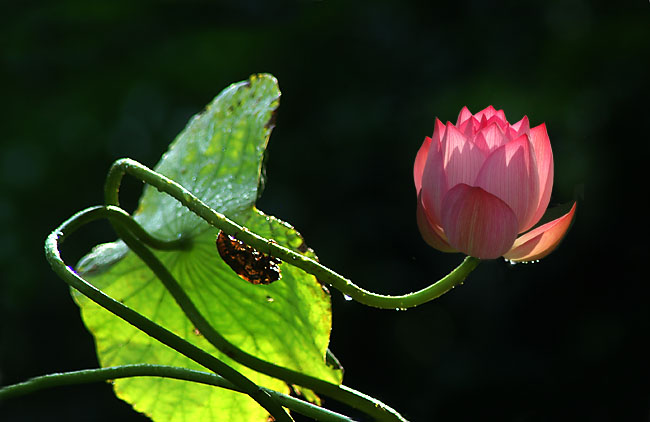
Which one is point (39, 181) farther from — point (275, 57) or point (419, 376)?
point (419, 376)

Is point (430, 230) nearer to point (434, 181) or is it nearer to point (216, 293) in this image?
point (434, 181)

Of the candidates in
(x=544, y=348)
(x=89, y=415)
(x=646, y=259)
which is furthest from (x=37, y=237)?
(x=646, y=259)

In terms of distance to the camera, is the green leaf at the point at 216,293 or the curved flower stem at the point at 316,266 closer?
the curved flower stem at the point at 316,266

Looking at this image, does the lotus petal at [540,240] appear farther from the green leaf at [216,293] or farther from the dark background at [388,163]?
the dark background at [388,163]

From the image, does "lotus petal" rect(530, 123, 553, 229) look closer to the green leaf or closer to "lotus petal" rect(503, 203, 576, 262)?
"lotus petal" rect(503, 203, 576, 262)

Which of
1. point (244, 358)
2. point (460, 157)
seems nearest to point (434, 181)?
point (460, 157)

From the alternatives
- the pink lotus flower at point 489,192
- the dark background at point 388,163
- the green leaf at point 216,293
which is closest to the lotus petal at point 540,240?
the pink lotus flower at point 489,192
